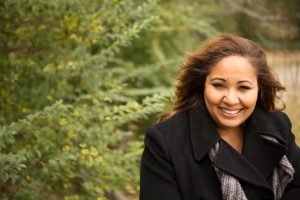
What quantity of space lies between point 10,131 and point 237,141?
1.17m

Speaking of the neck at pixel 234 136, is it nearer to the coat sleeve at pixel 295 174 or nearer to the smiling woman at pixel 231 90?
the smiling woman at pixel 231 90

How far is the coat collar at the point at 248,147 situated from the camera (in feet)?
8.14

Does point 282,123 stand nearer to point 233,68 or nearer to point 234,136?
point 234,136

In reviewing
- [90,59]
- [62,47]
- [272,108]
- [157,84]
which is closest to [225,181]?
[272,108]

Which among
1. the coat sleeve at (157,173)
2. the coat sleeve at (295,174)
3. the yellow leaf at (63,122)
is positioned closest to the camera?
the coat sleeve at (157,173)

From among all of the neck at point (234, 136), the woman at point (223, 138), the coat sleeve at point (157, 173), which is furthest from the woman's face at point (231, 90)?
the coat sleeve at point (157, 173)

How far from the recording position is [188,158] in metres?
2.46

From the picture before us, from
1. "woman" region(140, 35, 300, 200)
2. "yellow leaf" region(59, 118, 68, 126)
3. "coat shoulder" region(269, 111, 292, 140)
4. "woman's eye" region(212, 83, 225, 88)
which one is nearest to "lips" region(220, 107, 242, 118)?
"woman" region(140, 35, 300, 200)

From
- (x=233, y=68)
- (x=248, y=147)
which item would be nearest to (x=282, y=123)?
(x=248, y=147)

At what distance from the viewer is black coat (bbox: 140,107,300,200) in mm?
2420

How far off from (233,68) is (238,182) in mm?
555

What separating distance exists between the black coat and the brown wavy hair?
0.33 ft

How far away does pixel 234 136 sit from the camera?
106 inches

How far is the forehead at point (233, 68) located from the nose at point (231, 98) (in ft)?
0.26
